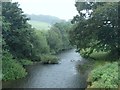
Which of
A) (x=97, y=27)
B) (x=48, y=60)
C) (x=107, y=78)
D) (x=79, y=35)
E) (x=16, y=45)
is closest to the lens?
(x=107, y=78)

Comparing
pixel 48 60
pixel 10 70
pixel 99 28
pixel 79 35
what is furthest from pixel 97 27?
pixel 48 60

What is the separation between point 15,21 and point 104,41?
14768 mm

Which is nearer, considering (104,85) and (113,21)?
(104,85)

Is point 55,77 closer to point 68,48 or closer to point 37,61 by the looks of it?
point 37,61

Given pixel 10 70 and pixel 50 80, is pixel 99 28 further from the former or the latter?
pixel 10 70

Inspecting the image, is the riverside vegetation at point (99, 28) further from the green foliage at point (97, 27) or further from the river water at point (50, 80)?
the river water at point (50, 80)

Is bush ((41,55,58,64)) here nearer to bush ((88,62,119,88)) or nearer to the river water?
the river water

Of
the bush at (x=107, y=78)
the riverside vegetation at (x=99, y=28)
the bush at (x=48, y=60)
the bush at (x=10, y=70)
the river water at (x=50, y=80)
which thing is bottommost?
the bush at (x=48, y=60)

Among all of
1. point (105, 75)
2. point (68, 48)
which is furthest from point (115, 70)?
point (68, 48)

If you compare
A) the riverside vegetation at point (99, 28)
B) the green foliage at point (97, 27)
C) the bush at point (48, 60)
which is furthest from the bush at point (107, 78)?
the bush at point (48, 60)

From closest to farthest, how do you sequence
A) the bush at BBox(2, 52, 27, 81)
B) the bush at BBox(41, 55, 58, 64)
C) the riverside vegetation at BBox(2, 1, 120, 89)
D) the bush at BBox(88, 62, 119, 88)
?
the bush at BBox(88, 62, 119, 88), the bush at BBox(2, 52, 27, 81), the riverside vegetation at BBox(2, 1, 120, 89), the bush at BBox(41, 55, 58, 64)

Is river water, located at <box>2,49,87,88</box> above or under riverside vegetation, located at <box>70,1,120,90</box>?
under

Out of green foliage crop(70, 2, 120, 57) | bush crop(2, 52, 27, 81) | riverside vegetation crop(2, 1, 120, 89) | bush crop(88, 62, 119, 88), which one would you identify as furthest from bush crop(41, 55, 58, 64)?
bush crop(88, 62, 119, 88)

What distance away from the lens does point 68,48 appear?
331 ft
